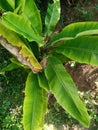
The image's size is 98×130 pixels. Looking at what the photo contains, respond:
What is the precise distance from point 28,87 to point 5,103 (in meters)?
0.79

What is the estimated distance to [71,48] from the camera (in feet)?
10.5

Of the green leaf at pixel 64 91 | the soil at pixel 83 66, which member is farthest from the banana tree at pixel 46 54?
the soil at pixel 83 66

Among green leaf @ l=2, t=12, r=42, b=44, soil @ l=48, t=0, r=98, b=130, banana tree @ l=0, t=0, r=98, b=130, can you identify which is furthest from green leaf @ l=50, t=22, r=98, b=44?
soil @ l=48, t=0, r=98, b=130

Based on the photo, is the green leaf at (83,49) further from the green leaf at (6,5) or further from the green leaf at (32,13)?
the green leaf at (6,5)

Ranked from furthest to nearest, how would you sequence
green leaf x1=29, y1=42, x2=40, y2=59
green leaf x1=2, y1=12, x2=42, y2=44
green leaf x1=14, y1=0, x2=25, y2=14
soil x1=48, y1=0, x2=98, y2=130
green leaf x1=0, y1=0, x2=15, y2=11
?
soil x1=48, y1=0, x2=98, y2=130
green leaf x1=29, y1=42, x2=40, y2=59
green leaf x1=0, y1=0, x2=15, y2=11
green leaf x1=14, y1=0, x2=25, y2=14
green leaf x1=2, y1=12, x2=42, y2=44

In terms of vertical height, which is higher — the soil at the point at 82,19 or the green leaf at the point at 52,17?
the green leaf at the point at 52,17

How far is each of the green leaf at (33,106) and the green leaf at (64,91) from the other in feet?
0.84

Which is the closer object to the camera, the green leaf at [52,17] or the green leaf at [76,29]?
the green leaf at [76,29]

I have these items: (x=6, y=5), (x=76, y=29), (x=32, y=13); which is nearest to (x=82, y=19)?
(x=32, y=13)

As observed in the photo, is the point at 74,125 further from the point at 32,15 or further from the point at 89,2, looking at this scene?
the point at 89,2

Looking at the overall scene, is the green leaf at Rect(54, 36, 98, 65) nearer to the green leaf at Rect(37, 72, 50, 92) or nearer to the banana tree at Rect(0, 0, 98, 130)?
the banana tree at Rect(0, 0, 98, 130)

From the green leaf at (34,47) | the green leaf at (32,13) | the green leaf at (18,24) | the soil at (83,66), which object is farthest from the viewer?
the soil at (83,66)

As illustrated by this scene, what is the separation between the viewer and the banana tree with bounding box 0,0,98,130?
2.94 m

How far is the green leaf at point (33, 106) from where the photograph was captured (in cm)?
328
